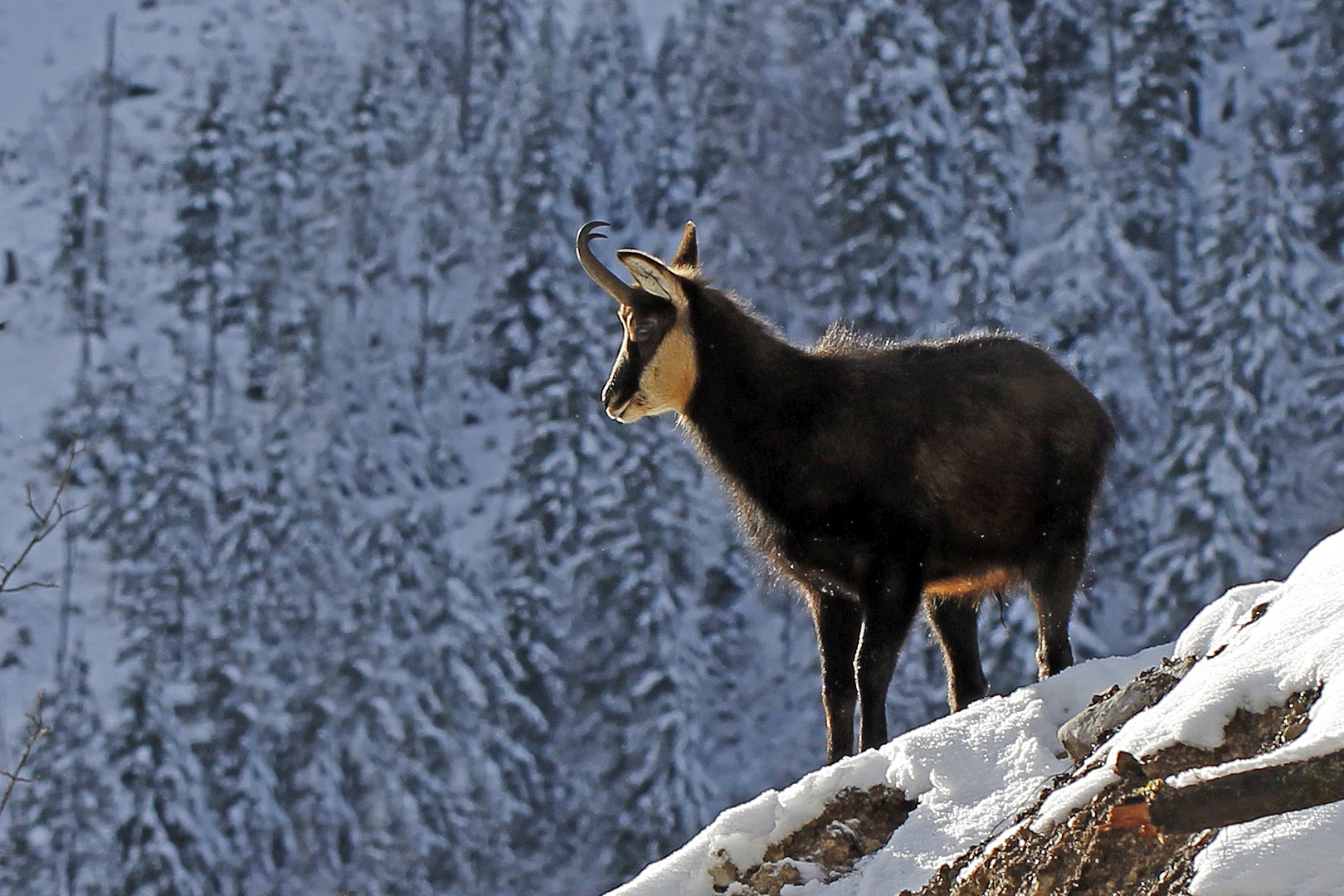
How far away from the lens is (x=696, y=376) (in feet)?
25.3

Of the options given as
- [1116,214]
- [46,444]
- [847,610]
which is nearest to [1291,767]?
[847,610]

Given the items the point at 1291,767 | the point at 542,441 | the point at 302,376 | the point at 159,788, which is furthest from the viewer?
the point at 302,376

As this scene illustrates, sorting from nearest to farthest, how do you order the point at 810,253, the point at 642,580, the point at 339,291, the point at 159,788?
the point at 159,788 → the point at 642,580 → the point at 810,253 → the point at 339,291

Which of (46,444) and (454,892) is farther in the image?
(46,444)

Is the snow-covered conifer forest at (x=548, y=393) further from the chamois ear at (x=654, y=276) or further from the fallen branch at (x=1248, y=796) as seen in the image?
the fallen branch at (x=1248, y=796)

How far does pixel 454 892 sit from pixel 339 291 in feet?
99.2

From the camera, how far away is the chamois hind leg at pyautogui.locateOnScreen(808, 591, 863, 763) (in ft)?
23.2

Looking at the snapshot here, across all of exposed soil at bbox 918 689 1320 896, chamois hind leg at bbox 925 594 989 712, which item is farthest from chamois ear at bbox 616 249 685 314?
exposed soil at bbox 918 689 1320 896

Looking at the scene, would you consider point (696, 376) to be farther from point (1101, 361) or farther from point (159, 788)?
point (1101, 361)

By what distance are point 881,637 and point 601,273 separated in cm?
241

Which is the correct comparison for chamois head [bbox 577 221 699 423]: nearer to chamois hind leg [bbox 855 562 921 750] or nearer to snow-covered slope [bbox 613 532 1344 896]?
chamois hind leg [bbox 855 562 921 750]

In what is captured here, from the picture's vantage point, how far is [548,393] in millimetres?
41750

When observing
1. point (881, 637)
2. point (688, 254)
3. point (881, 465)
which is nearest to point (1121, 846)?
point (881, 637)

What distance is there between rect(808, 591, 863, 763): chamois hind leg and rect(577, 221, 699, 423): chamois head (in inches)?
49.3
